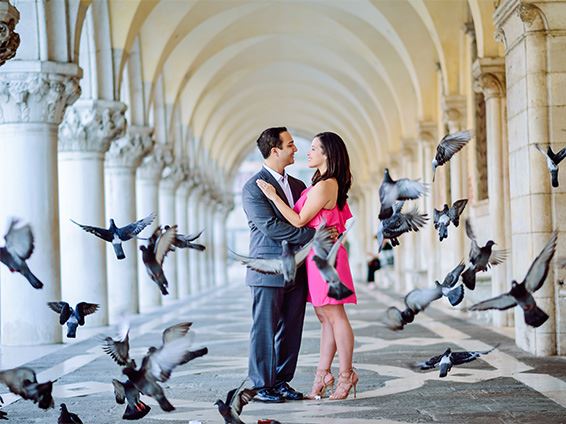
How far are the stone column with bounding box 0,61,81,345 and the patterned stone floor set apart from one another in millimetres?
542

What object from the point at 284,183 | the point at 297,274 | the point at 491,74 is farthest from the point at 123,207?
the point at 297,274

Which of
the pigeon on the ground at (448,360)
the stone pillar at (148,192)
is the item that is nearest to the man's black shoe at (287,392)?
the pigeon on the ground at (448,360)

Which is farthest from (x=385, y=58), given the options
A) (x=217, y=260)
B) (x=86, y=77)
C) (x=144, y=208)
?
(x=217, y=260)

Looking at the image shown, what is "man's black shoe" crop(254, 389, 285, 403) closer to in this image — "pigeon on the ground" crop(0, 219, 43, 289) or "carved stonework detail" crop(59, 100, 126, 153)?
"pigeon on the ground" crop(0, 219, 43, 289)

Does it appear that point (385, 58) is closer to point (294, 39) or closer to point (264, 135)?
point (294, 39)

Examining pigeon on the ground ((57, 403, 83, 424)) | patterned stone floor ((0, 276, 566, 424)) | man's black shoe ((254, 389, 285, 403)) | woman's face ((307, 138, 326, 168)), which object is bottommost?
patterned stone floor ((0, 276, 566, 424))

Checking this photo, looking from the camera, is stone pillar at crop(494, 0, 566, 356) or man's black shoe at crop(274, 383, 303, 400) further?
stone pillar at crop(494, 0, 566, 356)

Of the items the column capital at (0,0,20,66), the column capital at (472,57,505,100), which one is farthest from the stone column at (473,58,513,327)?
the column capital at (0,0,20,66)

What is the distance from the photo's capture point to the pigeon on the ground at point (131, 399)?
19.2 ft

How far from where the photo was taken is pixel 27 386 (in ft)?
18.6

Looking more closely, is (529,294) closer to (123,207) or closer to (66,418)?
(66,418)

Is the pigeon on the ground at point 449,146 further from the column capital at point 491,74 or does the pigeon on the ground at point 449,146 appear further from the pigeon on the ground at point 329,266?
the column capital at point 491,74

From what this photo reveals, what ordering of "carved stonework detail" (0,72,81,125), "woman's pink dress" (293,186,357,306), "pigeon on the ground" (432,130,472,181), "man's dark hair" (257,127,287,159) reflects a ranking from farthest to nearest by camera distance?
"carved stonework detail" (0,72,81,125) → "man's dark hair" (257,127,287,159) → "woman's pink dress" (293,186,357,306) → "pigeon on the ground" (432,130,472,181)

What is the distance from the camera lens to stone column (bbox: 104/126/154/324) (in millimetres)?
19484
